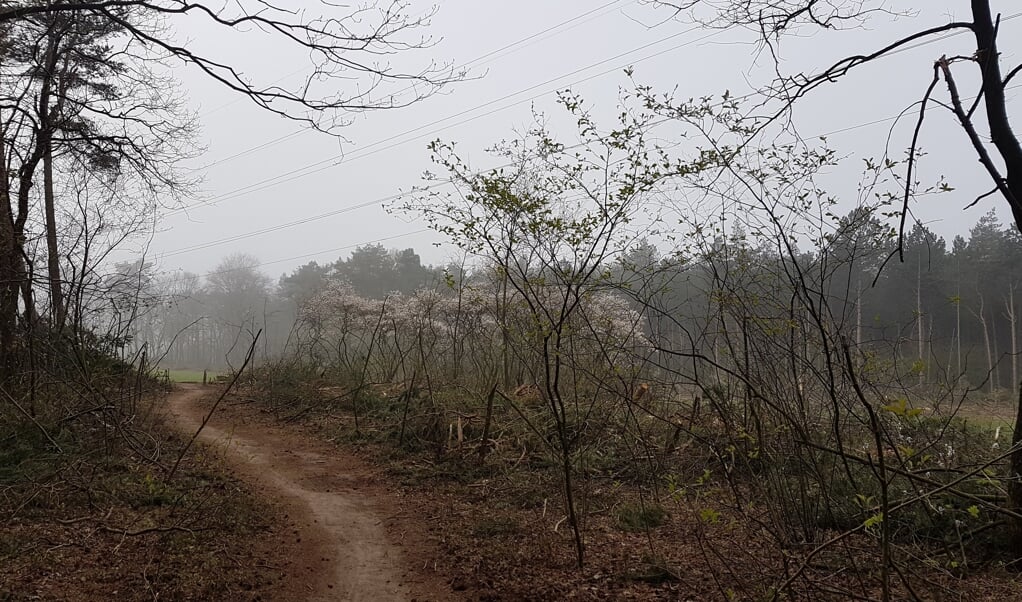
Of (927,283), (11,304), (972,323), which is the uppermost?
(11,304)

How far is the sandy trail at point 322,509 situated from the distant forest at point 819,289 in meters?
1.66

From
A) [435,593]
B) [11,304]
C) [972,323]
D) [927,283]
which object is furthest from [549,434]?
[972,323]

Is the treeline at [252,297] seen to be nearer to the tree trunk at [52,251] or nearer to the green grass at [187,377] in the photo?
the green grass at [187,377]

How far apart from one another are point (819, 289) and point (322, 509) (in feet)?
16.7

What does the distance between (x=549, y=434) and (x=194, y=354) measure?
162 feet

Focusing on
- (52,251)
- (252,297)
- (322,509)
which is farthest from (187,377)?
(252,297)

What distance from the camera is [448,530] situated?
5770mm

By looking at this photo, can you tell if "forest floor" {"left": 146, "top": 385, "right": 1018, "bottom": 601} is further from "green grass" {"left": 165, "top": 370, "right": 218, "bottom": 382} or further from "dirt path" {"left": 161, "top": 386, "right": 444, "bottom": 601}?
"green grass" {"left": 165, "top": 370, "right": 218, "bottom": 382}

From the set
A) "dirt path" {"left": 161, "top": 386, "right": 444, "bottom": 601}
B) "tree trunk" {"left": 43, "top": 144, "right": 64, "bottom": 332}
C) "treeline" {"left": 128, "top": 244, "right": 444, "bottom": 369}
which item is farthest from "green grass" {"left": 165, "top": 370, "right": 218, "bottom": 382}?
"dirt path" {"left": 161, "top": 386, "right": 444, "bottom": 601}

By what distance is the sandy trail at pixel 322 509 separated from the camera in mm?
4633

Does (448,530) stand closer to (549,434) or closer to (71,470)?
(549,434)

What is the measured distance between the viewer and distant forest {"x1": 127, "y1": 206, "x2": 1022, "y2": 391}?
4.97 m

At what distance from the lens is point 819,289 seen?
17.3 feet

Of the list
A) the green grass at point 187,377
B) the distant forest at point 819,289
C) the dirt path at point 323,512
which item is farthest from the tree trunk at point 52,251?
the green grass at point 187,377
